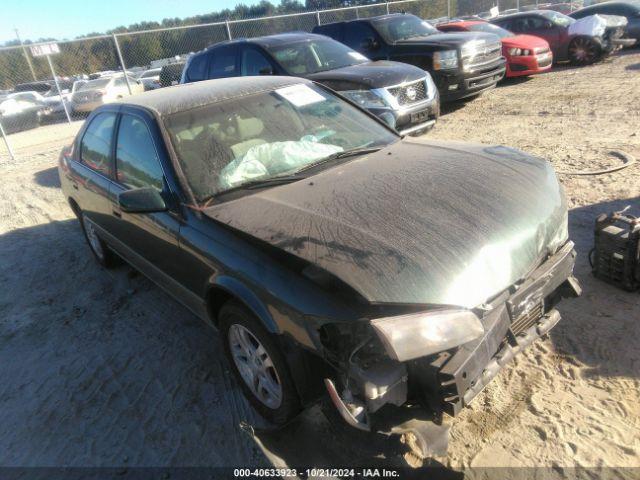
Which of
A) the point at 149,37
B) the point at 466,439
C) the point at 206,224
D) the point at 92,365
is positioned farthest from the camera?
the point at 149,37

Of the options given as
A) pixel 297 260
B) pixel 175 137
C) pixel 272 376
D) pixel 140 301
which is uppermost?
pixel 175 137

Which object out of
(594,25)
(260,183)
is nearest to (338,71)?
(260,183)

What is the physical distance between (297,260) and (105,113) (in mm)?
2776

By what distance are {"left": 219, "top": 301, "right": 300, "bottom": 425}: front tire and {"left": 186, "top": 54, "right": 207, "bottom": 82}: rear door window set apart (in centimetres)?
687

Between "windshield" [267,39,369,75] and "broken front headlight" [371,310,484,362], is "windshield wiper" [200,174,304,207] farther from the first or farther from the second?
"windshield" [267,39,369,75]

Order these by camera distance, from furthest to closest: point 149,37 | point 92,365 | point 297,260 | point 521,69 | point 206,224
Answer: point 149,37 < point 521,69 < point 92,365 < point 206,224 < point 297,260

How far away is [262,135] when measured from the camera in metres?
3.29

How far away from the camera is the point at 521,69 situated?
11.1 metres

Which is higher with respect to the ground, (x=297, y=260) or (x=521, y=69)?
(x=297, y=260)

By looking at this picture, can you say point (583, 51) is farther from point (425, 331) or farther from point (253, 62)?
point (425, 331)

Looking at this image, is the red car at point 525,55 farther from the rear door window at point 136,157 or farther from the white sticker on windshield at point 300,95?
the rear door window at point 136,157

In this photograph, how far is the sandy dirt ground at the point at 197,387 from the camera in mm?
2332

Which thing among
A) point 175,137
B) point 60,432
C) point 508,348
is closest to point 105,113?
point 175,137

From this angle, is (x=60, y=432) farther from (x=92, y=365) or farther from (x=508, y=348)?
(x=508, y=348)
